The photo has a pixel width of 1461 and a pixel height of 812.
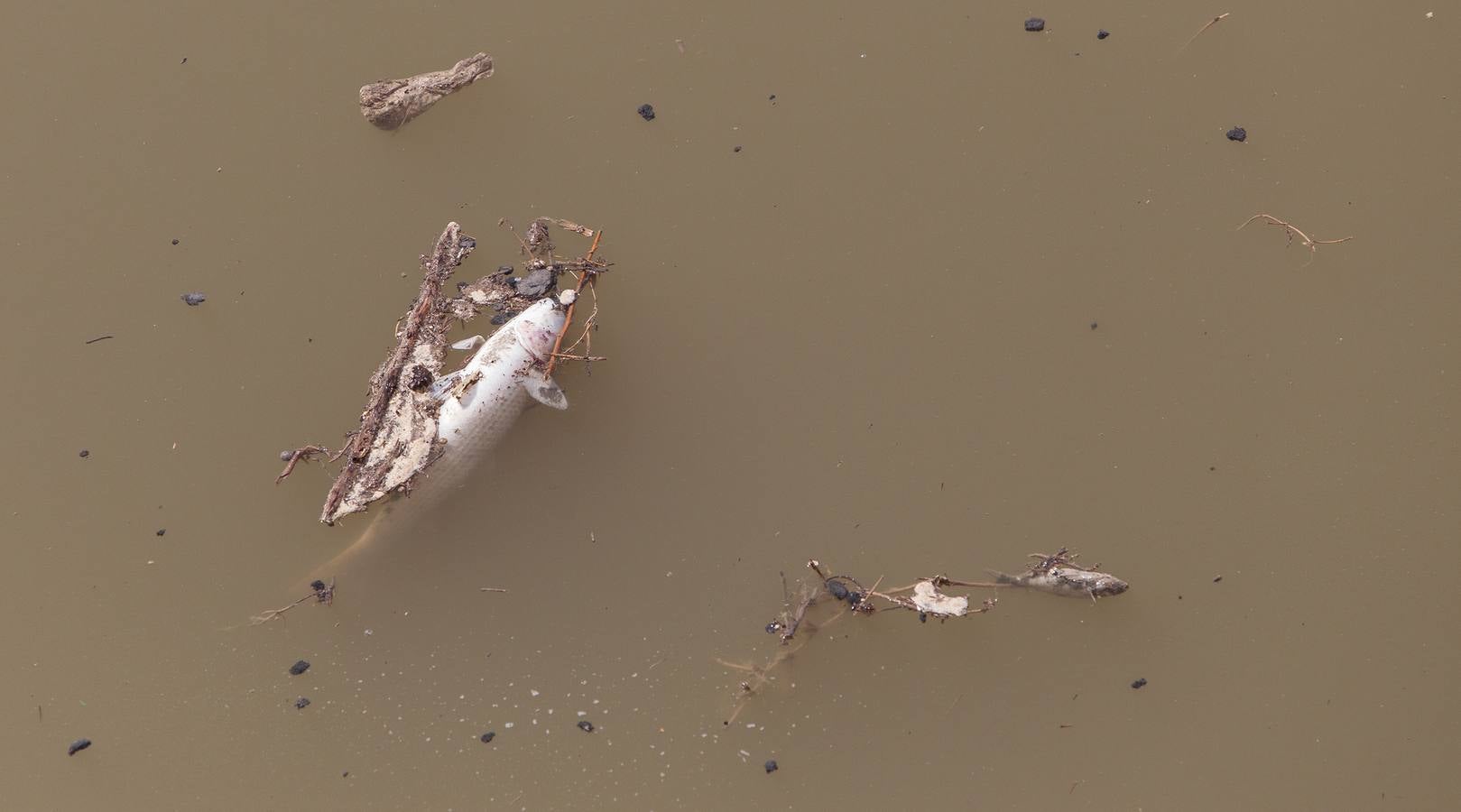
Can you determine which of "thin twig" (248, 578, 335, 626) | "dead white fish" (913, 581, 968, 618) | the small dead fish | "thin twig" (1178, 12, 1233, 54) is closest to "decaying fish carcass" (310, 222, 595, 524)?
"thin twig" (248, 578, 335, 626)

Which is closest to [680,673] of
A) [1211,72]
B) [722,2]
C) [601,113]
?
[601,113]

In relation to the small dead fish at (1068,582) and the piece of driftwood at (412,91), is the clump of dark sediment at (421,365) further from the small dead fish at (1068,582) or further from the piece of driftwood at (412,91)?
the small dead fish at (1068,582)

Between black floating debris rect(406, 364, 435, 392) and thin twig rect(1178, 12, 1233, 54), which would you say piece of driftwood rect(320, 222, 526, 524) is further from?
thin twig rect(1178, 12, 1233, 54)

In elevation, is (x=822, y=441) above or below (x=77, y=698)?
above

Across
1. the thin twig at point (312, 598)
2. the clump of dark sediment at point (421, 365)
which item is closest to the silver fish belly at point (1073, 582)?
the clump of dark sediment at point (421, 365)

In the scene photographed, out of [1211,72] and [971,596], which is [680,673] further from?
[1211,72]

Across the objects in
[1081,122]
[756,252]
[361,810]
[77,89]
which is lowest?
[361,810]
